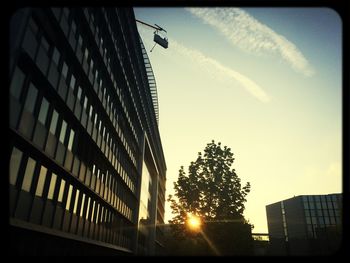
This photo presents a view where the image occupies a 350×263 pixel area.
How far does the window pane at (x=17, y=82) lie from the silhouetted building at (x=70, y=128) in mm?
39

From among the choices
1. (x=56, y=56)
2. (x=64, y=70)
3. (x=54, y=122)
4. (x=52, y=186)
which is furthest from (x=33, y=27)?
(x=52, y=186)

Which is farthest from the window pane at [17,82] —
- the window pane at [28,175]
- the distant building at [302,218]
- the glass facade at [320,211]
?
the glass facade at [320,211]

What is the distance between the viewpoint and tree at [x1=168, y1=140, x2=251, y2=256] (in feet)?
78.1

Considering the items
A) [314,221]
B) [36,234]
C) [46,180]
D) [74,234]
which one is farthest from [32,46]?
[314,221]

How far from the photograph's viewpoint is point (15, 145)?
37.0 feet

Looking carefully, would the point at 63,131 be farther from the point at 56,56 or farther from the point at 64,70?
the point at 56,56

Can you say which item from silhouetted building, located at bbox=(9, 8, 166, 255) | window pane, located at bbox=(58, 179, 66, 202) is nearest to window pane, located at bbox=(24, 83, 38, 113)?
silhouetted building, located at bbox=(9, 8, 166, 255)

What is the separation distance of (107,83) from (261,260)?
23.1 m

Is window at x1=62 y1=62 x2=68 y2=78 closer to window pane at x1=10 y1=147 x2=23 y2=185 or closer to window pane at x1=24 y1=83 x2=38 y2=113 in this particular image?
window pane at x1=24 y1=83 x2=38 y2=113

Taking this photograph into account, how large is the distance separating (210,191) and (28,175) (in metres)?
16.1

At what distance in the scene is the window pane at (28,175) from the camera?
1206cm

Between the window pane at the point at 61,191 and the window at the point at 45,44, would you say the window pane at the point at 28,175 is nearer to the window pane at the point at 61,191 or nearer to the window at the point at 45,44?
the window pane at the point at 61,191

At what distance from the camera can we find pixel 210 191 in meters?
25.1

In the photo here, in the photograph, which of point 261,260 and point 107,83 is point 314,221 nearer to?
point 107,83
